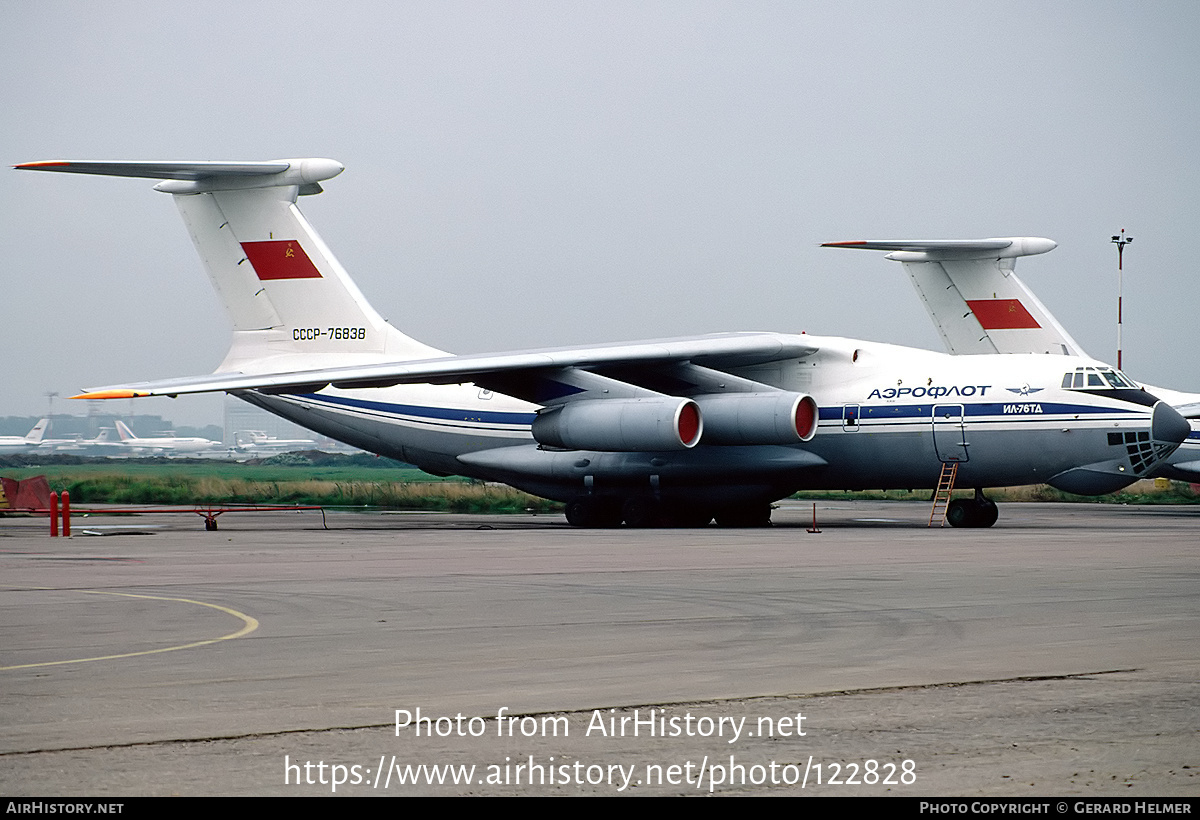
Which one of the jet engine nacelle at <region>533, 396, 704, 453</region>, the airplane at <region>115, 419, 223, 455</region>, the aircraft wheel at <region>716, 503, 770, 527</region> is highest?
the jet engine nacelle at <region>533, 396, 704, 453</region>

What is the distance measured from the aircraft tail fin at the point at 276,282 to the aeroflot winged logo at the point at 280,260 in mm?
20

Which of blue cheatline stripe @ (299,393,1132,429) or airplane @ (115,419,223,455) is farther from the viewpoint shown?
airplane @ (115,419,223,455)

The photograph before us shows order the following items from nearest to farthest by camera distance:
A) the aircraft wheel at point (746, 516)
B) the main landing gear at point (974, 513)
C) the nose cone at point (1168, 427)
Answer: the nose cone at point (1168, 427)
the main landing gear at point (974, 513)
the aircraft wheel at point (746, 516)

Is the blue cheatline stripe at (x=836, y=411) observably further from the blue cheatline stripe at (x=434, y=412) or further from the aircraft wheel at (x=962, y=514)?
the aircraft wheel at (x=962, y=514)

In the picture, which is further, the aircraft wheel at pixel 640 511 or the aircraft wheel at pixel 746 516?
the aircraft wheel at pixel 746 516

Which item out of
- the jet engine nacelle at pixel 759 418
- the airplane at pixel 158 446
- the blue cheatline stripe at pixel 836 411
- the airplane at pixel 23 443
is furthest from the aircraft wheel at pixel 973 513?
the airplane at pixel 158 446

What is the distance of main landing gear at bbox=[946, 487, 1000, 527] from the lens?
83.5 ft

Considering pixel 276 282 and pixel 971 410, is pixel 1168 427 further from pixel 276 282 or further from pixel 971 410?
pixel 276 282

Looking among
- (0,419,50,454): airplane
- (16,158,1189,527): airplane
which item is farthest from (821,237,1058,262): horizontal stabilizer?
(0,419,50,454): airplane

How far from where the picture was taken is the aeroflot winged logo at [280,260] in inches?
1152

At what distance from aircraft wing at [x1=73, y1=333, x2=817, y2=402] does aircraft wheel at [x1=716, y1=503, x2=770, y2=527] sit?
2.77 meters

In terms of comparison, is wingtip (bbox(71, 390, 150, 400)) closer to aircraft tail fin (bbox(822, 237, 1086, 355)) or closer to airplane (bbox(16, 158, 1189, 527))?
airplane (bbox(16, 158, 1189, 527))

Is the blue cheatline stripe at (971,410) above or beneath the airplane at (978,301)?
beneath
